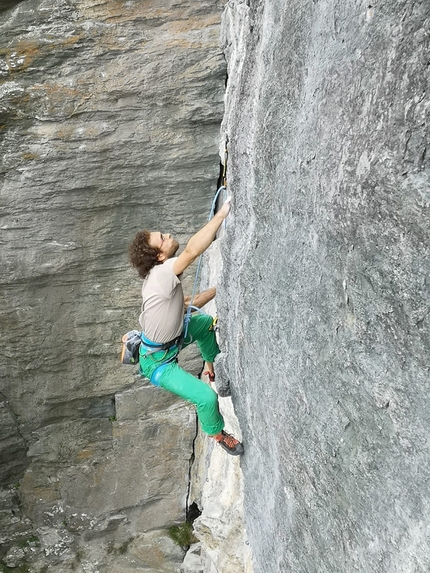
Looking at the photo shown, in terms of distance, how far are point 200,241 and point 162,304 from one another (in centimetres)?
69

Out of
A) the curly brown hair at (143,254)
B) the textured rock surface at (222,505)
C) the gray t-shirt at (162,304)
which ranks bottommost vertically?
the textured rock surface at (222,505)

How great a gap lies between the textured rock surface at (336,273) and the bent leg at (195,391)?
0.47 metres

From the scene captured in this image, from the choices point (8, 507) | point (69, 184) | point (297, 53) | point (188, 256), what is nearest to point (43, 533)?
point (8, 507)

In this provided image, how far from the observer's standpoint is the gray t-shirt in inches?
190

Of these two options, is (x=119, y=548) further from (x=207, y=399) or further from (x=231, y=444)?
(x=207, y=399)

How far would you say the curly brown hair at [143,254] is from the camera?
4.91 m

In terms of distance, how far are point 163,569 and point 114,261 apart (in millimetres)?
4619

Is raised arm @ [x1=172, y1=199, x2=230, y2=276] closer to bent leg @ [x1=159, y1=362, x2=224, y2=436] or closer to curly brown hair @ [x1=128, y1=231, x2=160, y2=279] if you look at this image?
curly brown hair @ [x1=128, y1=231, x2=160, y2=279]

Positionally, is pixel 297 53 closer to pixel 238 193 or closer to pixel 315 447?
pixel 238 193

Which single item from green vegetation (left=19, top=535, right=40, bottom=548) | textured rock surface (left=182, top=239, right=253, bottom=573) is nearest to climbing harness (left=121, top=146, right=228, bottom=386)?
textured rock surface (left=182, top=239, right=253, bottom=573)

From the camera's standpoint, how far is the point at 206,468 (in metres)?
7.98

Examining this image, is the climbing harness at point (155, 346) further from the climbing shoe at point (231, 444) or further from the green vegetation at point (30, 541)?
the green vegetation at point (30, 541)

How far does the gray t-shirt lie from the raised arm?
12cm

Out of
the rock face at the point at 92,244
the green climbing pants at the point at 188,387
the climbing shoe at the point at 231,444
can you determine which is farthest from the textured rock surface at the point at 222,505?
the rock face at the point at 92,244
